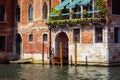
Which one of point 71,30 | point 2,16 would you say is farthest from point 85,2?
point 2,16

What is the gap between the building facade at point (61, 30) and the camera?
29.6 metres

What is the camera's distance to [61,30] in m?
32.4

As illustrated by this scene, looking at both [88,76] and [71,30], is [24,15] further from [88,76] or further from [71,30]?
[88,76]

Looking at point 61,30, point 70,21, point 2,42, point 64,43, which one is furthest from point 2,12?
point 70,21

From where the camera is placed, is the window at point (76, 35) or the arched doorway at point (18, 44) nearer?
the window at point (76, 35)

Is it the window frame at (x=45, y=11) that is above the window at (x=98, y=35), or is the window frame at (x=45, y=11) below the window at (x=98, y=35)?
above

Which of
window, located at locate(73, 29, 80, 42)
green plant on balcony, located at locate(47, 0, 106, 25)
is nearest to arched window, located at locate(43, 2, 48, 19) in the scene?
green plant on balcony, located at locate(47, 0, 106, 25)

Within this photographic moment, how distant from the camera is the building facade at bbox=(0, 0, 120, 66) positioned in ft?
97.0

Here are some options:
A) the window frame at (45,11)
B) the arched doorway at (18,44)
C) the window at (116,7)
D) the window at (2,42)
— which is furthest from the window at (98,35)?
the window at (2,42)

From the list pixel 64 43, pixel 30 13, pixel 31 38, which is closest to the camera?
pixel 64 43

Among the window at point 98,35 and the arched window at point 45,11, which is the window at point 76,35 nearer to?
the window at point 98,35

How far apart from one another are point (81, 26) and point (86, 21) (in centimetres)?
83

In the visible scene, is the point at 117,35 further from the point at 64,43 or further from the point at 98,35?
the point at 64,43

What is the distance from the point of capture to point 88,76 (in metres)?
23.2
